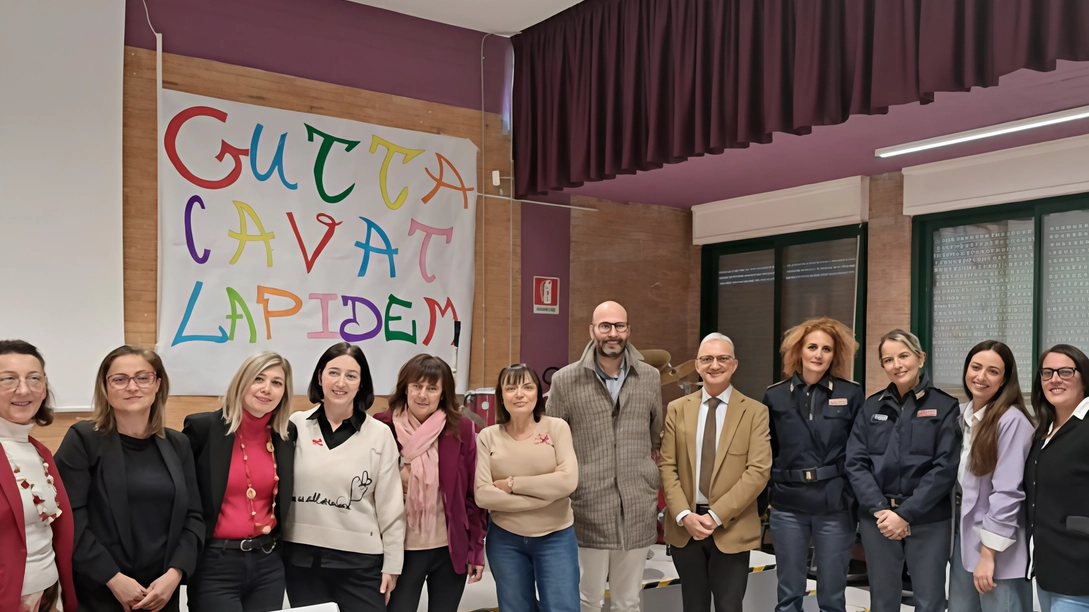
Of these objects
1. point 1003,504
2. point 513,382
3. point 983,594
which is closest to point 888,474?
point 1003,504

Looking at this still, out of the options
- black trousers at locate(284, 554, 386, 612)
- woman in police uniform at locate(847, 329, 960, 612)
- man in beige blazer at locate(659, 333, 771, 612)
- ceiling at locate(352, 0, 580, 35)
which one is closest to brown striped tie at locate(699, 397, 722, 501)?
man in beige blazer at locate(659, 333, 771, 612)

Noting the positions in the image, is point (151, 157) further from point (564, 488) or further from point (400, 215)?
point (564, 488)

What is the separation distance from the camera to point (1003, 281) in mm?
5121

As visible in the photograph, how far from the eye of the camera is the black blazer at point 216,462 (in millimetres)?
2676

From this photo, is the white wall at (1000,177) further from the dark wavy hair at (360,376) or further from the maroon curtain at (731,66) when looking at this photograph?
the dark wavy hair at (360,376)

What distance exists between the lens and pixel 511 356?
18.9ft

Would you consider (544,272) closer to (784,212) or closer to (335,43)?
(784,212)

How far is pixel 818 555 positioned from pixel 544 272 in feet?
9.83

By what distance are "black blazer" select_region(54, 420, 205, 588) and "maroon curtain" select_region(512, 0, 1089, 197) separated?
3.03 meters

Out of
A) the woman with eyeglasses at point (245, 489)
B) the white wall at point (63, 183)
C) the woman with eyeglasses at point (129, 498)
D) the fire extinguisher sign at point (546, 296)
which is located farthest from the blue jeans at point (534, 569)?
the fire extinguisher sign at point (546, 296)

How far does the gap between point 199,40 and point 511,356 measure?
272 centimetres

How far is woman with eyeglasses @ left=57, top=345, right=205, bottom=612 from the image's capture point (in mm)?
2467

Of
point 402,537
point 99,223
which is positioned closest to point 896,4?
point 402,537

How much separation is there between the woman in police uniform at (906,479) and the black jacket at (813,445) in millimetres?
73
